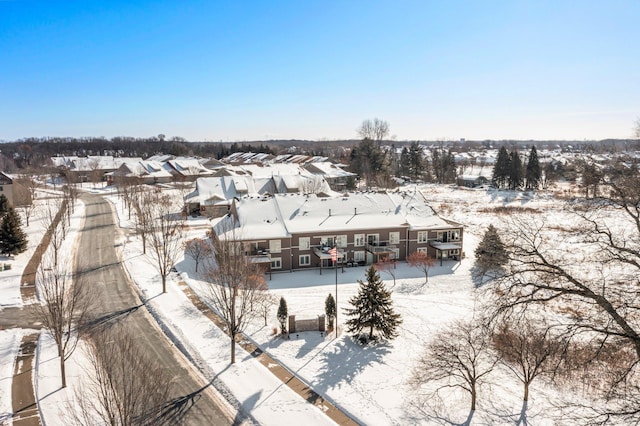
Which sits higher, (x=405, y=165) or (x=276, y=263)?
(x=405, y=165)

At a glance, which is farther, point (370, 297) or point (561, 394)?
point (370, 297)

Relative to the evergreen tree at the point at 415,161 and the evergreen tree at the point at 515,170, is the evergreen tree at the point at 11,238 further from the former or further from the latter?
the evergreen tree at the point at 515,170

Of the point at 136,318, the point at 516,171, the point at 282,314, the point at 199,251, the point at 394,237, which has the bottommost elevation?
the point at 136,318

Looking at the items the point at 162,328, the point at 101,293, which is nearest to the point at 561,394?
the point at 162,328

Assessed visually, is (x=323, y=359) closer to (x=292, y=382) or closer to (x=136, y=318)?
(x=292, y=382)

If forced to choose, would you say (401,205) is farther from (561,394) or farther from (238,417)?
(238,417)

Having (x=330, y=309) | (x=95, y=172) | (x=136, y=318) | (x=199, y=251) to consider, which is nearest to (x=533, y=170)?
(x=199, y=251)

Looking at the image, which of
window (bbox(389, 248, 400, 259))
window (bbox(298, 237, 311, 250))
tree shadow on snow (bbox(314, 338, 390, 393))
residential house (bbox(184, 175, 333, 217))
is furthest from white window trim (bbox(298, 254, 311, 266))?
residential house (bbox(184, 175, 333, 217))
